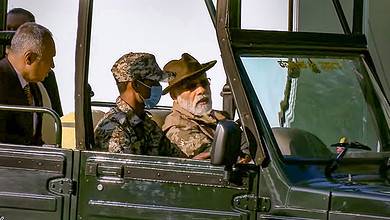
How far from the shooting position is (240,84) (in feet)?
15.4

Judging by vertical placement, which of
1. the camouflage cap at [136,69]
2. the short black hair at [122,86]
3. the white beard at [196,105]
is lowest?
the white beard at [196,105]

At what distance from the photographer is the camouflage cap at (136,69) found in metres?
5.44

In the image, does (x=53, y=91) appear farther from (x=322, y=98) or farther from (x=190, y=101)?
(x=322, y=98)

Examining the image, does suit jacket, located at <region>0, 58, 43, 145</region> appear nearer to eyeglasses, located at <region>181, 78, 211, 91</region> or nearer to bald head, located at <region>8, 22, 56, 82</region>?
bald head, located at <region>8, 22, 56, 82</region>

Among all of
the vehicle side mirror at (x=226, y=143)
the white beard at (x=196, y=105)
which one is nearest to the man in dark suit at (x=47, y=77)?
the white beard at (x=196, y=105)

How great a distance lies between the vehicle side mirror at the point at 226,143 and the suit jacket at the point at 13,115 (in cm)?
149

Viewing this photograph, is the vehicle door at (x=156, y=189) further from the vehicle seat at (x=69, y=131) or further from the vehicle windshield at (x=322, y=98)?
the vehicle seat at (x=69, y=131)

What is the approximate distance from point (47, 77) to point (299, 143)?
6.64ft

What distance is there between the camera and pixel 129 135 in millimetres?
5113

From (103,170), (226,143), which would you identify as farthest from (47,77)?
(226,143)

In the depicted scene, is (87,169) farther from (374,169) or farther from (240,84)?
(374,169)

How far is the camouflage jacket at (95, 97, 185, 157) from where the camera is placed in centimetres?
501

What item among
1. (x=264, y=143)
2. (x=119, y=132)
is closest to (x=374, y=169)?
(x=264, y=143)

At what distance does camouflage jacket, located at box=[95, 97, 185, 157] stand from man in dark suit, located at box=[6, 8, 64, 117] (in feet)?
3.00
